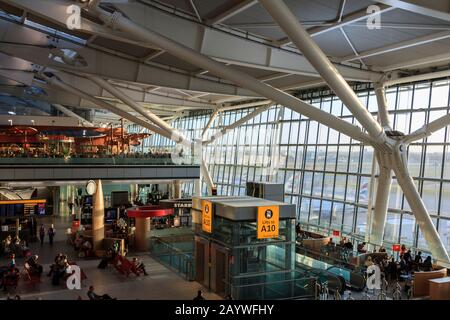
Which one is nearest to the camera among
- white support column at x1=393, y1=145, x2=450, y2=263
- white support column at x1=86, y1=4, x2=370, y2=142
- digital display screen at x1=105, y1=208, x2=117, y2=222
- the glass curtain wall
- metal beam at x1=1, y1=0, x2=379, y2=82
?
white support column at x1=86, y1=4, x2=370, y2=142

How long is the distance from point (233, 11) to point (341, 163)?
16.6 m

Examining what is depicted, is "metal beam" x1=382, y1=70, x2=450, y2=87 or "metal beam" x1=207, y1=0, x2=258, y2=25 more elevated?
"metal beam" x1=207, y1=0, x2=258, y2=25

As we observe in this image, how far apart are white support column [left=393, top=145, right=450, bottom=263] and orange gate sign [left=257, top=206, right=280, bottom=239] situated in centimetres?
777

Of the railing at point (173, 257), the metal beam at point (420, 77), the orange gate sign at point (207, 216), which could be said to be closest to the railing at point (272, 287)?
the orange gate sign at point (207, 216)

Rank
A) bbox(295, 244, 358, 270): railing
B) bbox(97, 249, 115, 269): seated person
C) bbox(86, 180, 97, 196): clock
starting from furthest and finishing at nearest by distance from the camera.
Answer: bbox(86, 180, 97, 196): clock, bbox(295, 244, 358, 270): railing, bbox(97, 249, 115, 269): seated person

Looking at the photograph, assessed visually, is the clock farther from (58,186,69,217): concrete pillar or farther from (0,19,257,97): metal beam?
(58,186,69,217): concrete pillar

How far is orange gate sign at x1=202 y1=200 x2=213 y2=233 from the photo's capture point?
17656 mm

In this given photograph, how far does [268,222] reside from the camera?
52.9 feet

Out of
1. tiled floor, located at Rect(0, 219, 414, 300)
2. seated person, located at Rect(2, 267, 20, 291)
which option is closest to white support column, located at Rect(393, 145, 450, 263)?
tiled floor, located at Rect(0, 219, 414, 300)

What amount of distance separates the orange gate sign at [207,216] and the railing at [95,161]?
11.9 m

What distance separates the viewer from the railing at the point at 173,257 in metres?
18.9

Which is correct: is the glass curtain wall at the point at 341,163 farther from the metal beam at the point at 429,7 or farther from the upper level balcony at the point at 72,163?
the metal beam at the point at 429,7
